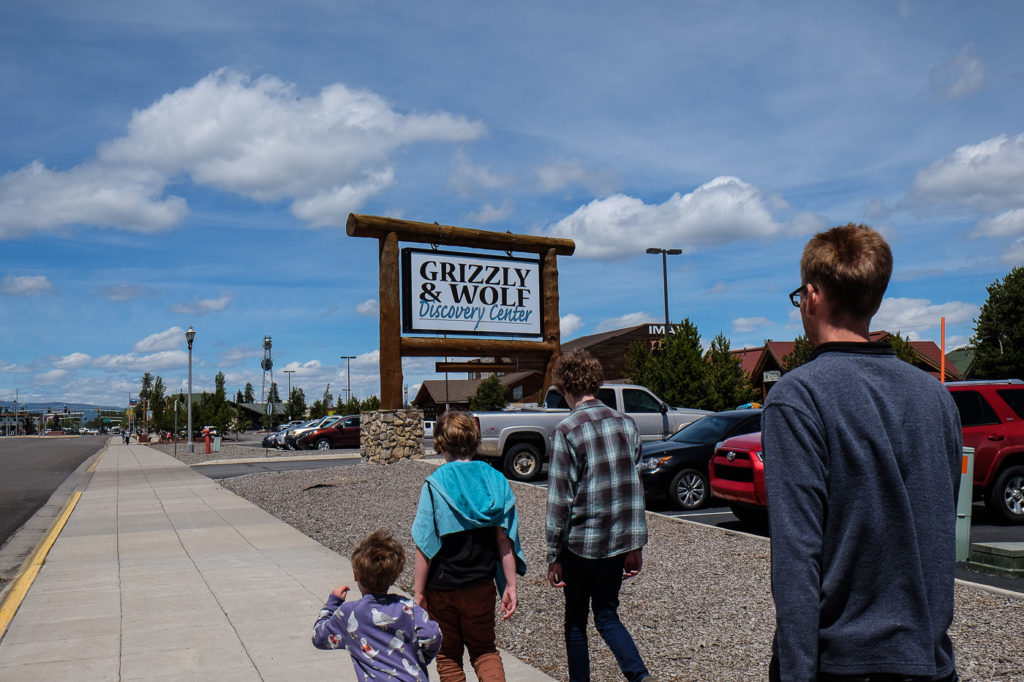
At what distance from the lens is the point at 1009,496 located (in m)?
10.3

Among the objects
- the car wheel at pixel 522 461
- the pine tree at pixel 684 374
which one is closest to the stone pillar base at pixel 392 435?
the car wheel at pixel 522 461

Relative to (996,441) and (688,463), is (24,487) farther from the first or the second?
(996,441)

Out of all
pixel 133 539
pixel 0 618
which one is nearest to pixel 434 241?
pixel 133 539

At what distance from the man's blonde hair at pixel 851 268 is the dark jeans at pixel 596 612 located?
2.29 m

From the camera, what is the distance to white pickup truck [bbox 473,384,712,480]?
16094 millimetres

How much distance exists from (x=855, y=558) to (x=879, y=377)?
0.42 m

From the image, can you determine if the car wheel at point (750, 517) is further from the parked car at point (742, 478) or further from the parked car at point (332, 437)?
the parked car at point (332, 437)

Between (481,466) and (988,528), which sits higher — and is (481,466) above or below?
above

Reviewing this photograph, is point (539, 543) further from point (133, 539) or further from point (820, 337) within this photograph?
point (820, 337)

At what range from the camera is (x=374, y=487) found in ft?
49.9

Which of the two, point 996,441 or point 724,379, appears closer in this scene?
point 996,441

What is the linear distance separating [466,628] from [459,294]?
17271mm

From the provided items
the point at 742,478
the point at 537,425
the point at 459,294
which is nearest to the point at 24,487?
the point at 459,294

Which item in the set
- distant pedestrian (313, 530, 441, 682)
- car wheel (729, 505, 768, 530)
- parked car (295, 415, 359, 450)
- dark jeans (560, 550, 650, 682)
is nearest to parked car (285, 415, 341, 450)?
parked car (295, 415, 359, 450)
